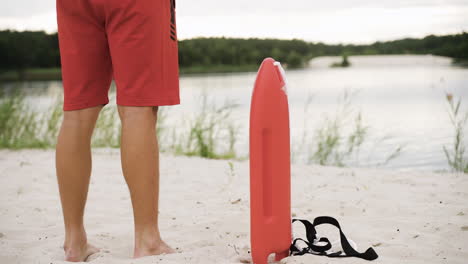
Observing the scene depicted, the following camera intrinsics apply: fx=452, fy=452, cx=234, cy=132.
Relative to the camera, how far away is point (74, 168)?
80.5 inches

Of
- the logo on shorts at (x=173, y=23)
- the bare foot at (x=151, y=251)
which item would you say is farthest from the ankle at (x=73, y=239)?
the logo on shorts at (x=173, y=23)

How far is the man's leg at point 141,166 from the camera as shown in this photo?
192 cm

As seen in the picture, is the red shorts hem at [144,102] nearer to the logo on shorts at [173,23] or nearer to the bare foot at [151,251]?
the logo on shorts at [173,23]

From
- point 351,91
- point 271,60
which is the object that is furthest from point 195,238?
point 351,91

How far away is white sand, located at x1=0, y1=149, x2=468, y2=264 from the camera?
215 centimetres

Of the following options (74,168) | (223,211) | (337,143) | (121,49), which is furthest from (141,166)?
(337,143)

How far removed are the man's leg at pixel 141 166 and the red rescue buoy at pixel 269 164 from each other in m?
0.44

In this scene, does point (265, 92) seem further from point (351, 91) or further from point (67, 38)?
point (351, 91)

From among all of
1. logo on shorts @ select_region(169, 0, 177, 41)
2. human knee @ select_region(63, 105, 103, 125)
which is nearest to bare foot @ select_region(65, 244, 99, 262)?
human knee @ select_region(63, 105, 103, 125)

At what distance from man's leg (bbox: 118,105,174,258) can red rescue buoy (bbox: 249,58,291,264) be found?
0.44 m

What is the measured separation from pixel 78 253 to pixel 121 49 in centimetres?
97

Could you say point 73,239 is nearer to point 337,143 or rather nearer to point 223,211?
point 223,211

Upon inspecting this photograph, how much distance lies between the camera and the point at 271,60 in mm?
1931

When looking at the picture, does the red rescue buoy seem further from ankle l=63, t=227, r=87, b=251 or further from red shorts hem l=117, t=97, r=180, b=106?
ankle l=63, t=227, r=87, b=251
